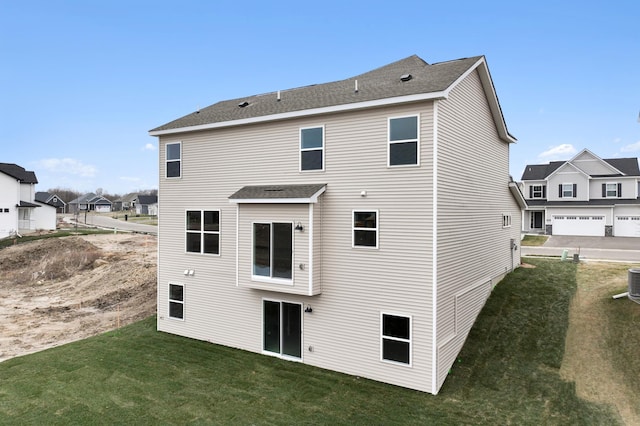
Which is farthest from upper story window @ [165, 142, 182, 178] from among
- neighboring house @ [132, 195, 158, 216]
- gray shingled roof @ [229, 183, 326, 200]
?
neighboring house @ [132, 195, 158, 216]

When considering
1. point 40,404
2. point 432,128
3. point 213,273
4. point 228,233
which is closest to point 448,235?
point 432,128

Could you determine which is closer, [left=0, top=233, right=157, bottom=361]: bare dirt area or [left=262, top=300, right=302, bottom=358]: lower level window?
[left=262, top=300, right=302, bottom=358]: lower level window

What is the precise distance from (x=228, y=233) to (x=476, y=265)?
7.94m

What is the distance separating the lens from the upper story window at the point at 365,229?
9727mm

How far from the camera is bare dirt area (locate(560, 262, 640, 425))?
329 inches

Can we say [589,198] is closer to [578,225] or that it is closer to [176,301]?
[578,225]

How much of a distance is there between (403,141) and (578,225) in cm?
3195

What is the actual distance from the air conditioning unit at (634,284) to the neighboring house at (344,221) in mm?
3929

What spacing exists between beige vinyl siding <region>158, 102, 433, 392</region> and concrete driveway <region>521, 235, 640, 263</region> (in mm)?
15705

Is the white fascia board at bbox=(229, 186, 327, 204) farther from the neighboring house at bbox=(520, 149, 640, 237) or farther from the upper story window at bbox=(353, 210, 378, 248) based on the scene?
the neighboring house at bbox=(520, 149, 640, 237)

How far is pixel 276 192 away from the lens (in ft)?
35.3

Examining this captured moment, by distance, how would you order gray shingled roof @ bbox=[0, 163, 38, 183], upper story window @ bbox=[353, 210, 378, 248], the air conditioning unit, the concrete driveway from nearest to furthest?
upper story window @ bbox=[353, 210, 378, 248] < the air conditioning unit < the concrete driveway < gray shingled roof @ bbox=[0, 163, 38, 183]

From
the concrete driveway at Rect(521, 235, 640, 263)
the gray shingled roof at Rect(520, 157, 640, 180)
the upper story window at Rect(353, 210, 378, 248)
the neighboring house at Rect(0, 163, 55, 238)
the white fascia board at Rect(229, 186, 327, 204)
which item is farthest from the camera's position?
the neighboring house at Rect(0, 163, 55, 238)

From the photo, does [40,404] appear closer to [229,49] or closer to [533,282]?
[533,282]
